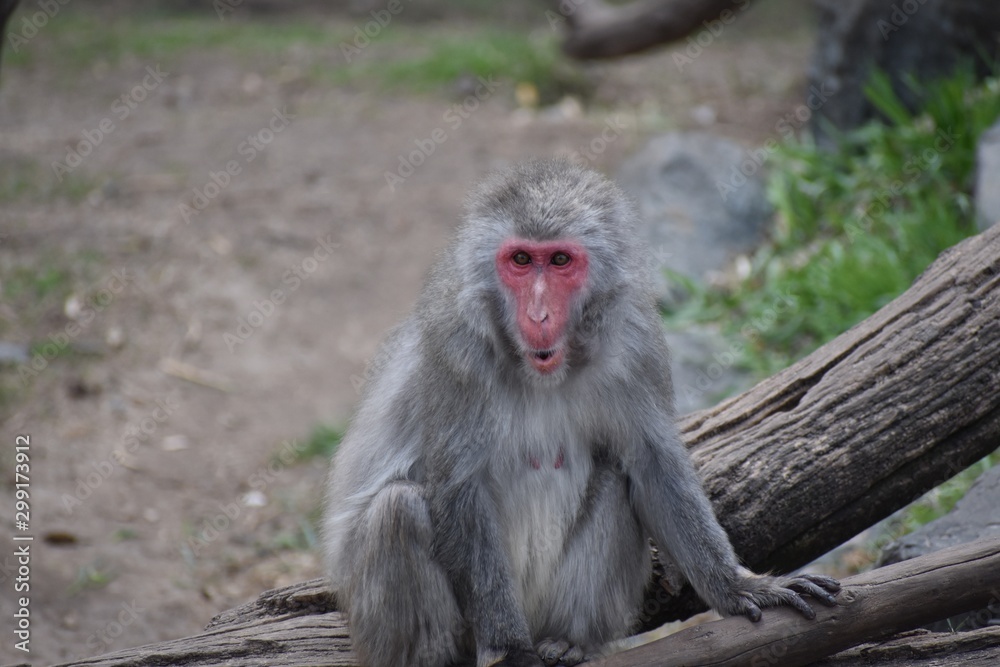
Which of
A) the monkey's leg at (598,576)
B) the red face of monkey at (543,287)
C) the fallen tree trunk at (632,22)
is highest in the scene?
the fallen tree trunk at (632,22)

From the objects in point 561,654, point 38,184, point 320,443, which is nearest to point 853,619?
point 561,654

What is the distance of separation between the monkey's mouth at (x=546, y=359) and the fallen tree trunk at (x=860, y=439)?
1.14 metres

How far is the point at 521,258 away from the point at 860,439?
1.70 meters

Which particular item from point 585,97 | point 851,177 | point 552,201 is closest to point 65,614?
point 552,201

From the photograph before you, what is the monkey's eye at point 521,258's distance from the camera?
3.55 metres

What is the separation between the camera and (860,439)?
4.17 meters

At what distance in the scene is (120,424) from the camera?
7266 mm

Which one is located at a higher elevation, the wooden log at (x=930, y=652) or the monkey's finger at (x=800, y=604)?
the monkey's finger at (x=800, y=604)

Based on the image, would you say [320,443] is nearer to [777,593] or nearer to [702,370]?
[702,370]

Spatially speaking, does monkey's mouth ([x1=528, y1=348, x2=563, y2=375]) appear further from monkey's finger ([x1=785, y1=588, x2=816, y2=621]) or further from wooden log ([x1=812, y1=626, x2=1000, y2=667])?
wooden log ([x1=812, y1=626, x2=1000, y2=667])

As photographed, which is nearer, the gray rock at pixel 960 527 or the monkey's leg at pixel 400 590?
the monkey's leg at pixel 400 590

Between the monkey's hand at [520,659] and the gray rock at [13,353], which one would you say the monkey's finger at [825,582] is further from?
the gray rock at [13,353]

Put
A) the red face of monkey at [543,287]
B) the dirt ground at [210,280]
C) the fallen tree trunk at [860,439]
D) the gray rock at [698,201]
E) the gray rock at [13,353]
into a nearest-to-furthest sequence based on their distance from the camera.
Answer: the red face of monkey at [543,287] → the fallen tree trunk at [860,439] → the dirt ground at [210,280] → the gray rock at [13,353] → the gray rock at [698,201]

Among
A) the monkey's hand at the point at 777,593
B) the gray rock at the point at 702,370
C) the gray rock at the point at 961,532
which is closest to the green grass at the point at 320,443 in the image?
the gray rock at the point at 702,370
